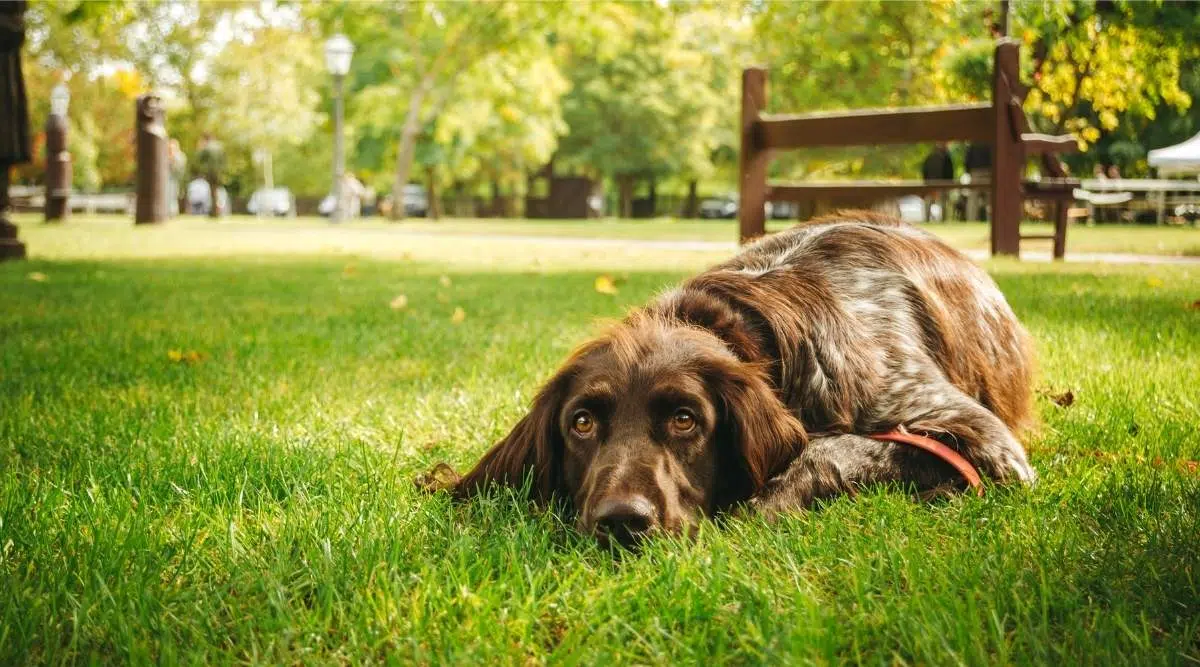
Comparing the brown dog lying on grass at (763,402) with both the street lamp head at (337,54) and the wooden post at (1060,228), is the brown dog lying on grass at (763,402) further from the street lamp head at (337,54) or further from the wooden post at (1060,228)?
the street lamp head at (337,54)

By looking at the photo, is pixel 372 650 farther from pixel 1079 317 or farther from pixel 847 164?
pixel 847 164

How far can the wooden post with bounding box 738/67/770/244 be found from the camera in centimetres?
1279

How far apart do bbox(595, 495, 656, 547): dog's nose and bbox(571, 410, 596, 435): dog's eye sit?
0.34 m

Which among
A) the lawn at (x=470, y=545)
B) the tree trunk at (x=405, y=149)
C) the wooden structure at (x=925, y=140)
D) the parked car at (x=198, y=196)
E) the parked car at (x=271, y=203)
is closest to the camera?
the lawn at (x=470, y=545)

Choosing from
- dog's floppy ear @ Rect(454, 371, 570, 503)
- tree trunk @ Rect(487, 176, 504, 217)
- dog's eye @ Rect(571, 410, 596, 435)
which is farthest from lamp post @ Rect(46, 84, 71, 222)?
tree trunk @ Rect(487, 176, 504, 217)

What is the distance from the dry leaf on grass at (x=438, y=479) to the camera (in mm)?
3082

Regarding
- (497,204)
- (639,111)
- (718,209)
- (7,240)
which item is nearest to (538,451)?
(7,240)

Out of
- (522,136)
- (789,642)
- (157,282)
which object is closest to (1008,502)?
(789,642)

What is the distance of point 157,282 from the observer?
1024cm

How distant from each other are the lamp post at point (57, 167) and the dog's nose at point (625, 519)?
2619 cm

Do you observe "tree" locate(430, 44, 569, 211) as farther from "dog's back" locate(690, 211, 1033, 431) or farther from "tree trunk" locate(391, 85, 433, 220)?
"dog's back" locate(690, 211, 1033, 431)

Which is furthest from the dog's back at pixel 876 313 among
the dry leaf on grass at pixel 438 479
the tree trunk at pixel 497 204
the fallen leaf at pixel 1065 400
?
the tree trunk at pixel 497 204

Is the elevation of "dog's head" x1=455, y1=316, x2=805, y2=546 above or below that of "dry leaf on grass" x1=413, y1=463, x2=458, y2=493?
above

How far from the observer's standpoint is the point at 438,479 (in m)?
3.14
